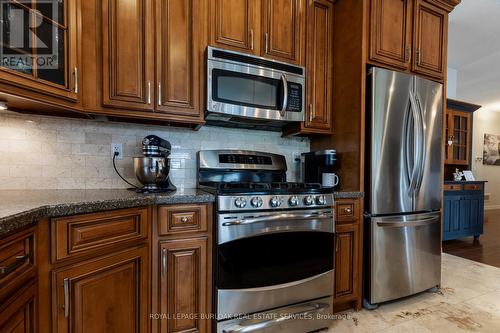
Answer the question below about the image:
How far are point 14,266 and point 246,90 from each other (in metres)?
1.53

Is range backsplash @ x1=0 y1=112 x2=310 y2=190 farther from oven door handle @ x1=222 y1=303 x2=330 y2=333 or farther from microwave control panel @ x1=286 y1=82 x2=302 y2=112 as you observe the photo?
oven door handle @ x1=222 y1=303 x2=330 y2=333

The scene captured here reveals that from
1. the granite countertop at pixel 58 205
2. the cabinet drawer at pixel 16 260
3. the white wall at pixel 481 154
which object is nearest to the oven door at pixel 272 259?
the granite countertop at pixel 58 205

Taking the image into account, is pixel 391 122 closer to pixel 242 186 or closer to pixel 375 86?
pixel 375 86

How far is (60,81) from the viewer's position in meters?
1.30

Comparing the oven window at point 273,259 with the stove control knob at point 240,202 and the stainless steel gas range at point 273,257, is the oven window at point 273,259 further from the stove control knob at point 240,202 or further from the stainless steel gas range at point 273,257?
the stove control knob at point 240,202

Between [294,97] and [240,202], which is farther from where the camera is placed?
[294,97]

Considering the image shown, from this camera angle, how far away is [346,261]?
1.80 m

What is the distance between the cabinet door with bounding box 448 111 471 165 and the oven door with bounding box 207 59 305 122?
12.9 ft

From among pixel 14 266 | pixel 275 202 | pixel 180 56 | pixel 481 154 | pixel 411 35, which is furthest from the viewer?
pixel 481 154

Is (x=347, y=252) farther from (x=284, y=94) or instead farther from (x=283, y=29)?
(x=283, y=29)

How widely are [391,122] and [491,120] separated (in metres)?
7.46

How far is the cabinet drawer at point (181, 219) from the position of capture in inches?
51.7

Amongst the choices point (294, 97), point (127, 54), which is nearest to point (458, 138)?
point (294, 97)

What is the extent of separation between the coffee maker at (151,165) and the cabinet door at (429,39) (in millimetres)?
2175
